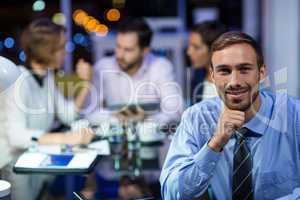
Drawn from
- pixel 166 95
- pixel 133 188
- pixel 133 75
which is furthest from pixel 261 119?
pixel 133 75

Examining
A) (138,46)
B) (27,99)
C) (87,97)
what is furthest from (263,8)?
(27,99)

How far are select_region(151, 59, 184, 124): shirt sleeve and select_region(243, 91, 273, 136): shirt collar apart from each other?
90cm

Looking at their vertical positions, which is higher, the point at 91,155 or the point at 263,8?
the point at 263,8

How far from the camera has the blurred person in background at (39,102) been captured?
2424mm

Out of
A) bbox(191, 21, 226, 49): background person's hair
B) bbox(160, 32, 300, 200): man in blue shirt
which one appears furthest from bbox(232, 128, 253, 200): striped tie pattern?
bbox(191, 21, 226, 49): background person's hair

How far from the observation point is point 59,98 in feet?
10.3

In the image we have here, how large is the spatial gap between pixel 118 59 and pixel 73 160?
153cm

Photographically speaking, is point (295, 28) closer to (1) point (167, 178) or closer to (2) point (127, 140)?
(2) point (127, 140)

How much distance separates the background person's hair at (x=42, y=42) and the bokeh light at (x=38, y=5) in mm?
2226

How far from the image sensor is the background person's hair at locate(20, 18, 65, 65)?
2.70m

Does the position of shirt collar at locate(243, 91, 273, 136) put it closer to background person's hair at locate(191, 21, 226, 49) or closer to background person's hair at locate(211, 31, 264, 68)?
background person's hair at locate(211, 31, 264, 68)

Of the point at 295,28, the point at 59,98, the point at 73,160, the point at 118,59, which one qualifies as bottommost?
the point at 73,160

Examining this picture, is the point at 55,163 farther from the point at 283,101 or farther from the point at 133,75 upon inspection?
the point at 133,75

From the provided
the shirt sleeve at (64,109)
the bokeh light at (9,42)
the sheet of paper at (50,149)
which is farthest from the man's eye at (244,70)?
the bokeh light at (9,42)
